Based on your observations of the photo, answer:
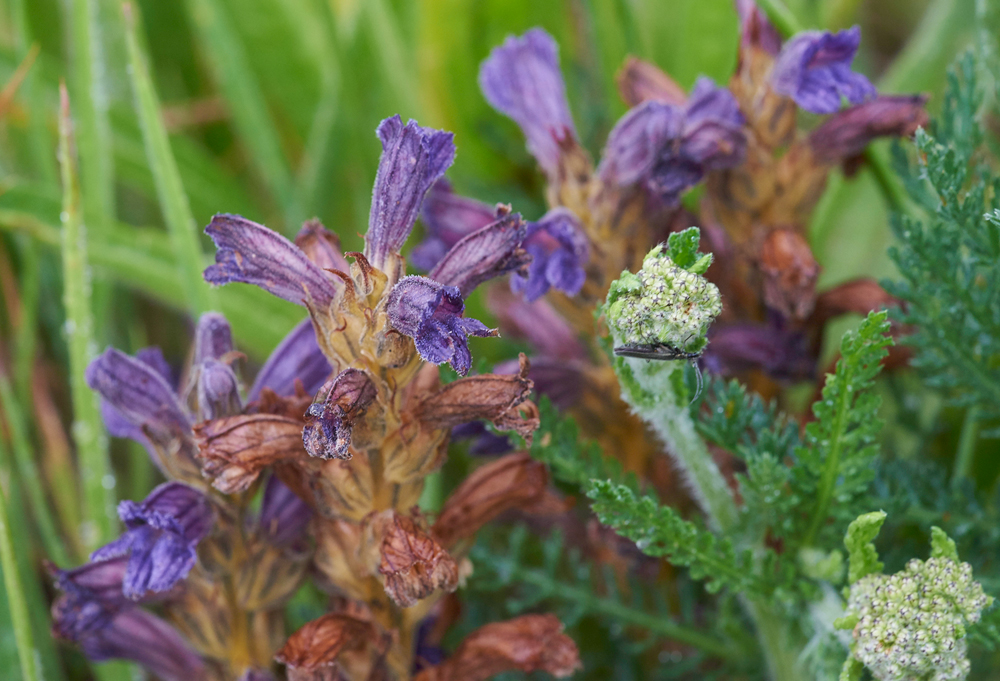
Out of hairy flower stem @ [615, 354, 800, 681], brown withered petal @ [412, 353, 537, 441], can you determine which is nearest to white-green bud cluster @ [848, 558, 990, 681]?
hairy flower stem @ [615, 354, 800, 681]

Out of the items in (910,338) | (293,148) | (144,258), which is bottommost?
(910,338)

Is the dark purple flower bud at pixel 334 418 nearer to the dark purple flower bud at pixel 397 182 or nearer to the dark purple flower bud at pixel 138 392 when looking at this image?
the dark purple flower bud at pixel 397 182

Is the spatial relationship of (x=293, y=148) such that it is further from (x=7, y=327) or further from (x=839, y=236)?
(x=839, y=236)

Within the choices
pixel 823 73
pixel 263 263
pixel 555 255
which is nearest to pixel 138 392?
pixel 263 263

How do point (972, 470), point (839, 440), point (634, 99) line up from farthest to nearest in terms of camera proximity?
point (972, 470) → point (634, 99) → point (839, 440)

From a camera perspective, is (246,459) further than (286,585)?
No

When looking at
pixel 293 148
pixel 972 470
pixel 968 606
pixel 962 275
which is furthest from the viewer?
pixel 293 148

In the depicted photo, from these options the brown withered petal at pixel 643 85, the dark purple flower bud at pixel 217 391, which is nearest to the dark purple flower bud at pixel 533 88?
the brown withered petal at pixel 643 85

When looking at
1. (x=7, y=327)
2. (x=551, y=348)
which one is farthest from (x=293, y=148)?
(x=551, y=348)
